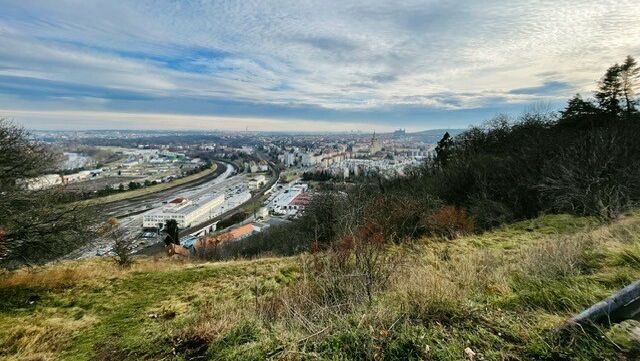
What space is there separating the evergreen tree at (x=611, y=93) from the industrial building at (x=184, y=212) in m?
50.1

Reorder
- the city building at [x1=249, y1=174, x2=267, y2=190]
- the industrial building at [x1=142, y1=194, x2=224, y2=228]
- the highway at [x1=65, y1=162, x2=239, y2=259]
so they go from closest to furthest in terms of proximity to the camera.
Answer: the highway at [x1=65, y1=162, x2=239, y2=259], the industrial building at [x1=142, y1=194, x2=224, y2=228], the city building at [x1=249, y1=174, x2=267, y2=190]

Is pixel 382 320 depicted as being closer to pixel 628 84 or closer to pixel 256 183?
pixel 628 84

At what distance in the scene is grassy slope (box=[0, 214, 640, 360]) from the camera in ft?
Answer: 8.05

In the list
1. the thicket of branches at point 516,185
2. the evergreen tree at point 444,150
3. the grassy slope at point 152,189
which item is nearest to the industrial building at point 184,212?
the grassy slope at point 152,189

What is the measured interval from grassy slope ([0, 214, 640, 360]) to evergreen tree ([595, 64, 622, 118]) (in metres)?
25.8

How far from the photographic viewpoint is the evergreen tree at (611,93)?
25109 millimetres

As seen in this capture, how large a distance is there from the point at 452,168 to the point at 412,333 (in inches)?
1224

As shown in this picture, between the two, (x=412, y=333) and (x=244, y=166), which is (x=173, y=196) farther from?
(x=412, y=333)

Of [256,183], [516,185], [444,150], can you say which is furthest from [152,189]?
[516,185]

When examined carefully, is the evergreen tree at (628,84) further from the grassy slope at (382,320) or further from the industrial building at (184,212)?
the industrial building at (184,212)

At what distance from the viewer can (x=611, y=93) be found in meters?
25.6

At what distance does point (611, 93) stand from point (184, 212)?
52407mm

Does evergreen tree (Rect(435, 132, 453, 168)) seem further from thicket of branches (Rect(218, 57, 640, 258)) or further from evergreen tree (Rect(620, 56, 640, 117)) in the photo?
evergreen tree (Rect(620, 56, 640, 117))

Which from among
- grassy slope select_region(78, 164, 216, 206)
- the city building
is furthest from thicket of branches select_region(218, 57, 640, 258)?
the city building
